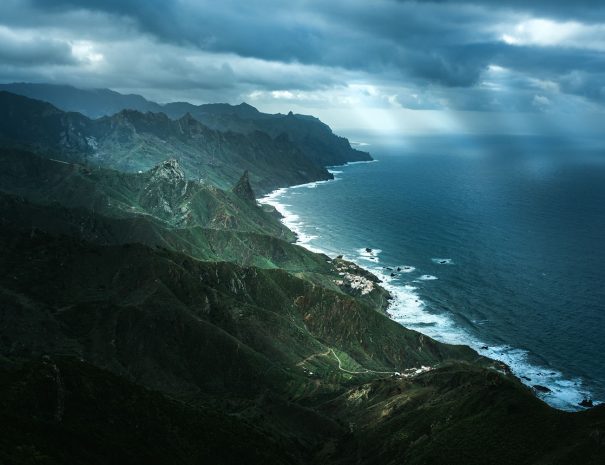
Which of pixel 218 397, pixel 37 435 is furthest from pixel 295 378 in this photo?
pixel 37 435

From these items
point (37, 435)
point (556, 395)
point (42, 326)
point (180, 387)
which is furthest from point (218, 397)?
point (556, 395)

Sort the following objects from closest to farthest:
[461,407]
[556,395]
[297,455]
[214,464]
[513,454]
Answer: [513,454] → [214,464] → [461,407] → [297,455] → [556,395]

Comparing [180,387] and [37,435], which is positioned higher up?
[37,435]

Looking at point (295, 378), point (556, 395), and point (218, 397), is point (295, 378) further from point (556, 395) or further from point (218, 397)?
point (556, 395)

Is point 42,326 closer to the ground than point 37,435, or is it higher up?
closer to the ground

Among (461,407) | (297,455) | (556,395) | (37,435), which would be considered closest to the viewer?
(37,435)

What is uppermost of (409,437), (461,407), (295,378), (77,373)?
(77,373)

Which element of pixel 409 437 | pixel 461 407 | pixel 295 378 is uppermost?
pixel 461 407

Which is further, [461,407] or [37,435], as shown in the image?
[461,407]

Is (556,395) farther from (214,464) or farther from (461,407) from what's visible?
(214,464)
